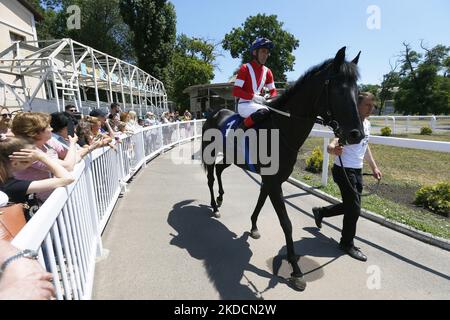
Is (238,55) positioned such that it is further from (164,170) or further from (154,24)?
(164,170)

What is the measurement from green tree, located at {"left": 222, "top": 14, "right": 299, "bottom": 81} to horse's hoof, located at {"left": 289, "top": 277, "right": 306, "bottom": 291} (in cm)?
4277

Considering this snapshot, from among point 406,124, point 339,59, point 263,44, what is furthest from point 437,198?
point 406,124

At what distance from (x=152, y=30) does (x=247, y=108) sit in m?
27.7

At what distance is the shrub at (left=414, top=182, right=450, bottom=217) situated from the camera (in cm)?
437

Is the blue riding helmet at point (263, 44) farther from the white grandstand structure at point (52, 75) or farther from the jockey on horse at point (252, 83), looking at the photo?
the white grandstand structure at point (52, 75)

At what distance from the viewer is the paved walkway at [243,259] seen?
8.66ft

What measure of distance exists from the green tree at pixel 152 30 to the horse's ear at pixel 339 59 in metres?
28.5

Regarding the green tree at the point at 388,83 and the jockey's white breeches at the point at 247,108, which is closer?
the jockey's white breeches at the point at 247,108

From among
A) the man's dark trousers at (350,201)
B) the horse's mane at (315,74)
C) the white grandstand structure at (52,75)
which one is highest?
the white grandstand structure at (52,75)

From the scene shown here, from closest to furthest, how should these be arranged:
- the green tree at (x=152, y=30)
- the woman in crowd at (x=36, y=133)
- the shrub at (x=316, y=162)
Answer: the woman in crowd at (x=36, y=133) < the shrub at (x=316, y=162) < the green tree at (x=152, y=30)

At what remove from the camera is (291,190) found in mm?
5828

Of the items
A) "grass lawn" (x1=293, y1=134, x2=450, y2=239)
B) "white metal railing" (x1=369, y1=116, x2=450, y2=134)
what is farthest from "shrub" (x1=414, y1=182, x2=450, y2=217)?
"white metal railing" (x1=369, y1=116, x2=450, y2=134)

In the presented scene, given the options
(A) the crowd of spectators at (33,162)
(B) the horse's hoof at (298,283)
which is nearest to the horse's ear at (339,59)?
(B) the horse's hoof at (298,283)

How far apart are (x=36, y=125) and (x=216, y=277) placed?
2.32 meters
